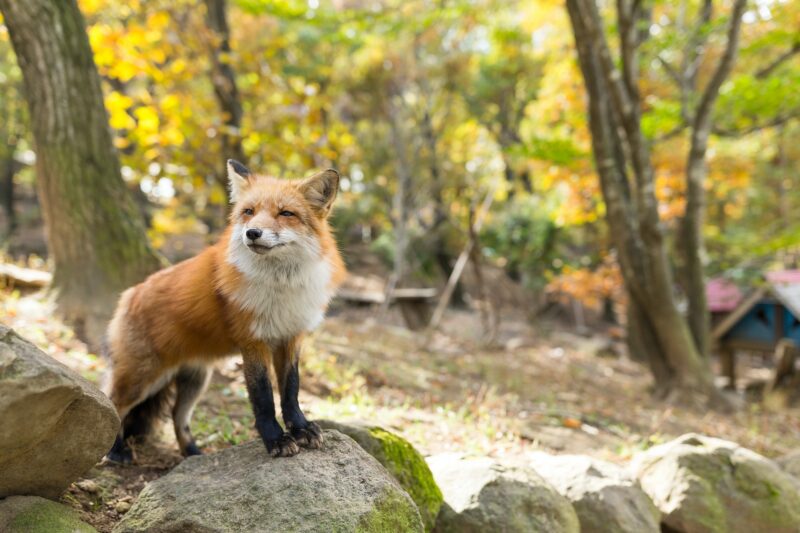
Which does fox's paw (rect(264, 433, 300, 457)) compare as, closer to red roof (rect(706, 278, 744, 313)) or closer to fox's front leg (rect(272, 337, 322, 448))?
fox's front leg (rect(272, 337, 322, 448))

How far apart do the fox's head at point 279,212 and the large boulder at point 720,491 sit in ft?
9.86

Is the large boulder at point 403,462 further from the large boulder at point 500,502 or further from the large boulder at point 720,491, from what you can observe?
the large boulder at point 720,491

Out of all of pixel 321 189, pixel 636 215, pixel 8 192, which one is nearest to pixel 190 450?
pixel 321 189

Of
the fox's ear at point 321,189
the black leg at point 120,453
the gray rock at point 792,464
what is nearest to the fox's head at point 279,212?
the fox's ear at point 321,189

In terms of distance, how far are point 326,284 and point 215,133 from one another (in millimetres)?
5598

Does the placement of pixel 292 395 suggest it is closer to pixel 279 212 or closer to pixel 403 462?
pixel 403 462

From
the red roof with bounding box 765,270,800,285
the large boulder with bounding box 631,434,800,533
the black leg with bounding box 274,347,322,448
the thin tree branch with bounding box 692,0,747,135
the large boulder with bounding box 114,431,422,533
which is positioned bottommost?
the large boulder with bounding box 631,434,800,533

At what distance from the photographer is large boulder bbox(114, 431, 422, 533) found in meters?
2.19

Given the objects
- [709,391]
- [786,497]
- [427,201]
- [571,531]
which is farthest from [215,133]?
[427,201]

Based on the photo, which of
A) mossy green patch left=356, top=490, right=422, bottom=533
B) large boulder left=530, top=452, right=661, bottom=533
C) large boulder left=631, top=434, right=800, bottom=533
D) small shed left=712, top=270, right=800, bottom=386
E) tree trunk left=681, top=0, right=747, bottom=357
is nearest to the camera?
mossy green patch left=356, top=490, right=422, bottom=533

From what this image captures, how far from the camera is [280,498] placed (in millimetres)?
2283

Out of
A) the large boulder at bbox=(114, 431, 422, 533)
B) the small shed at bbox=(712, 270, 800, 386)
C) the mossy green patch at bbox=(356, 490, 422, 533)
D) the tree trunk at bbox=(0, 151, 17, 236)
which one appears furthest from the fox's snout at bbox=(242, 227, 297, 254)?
the tree trunk at bbox=(0, 151, 17, 236)

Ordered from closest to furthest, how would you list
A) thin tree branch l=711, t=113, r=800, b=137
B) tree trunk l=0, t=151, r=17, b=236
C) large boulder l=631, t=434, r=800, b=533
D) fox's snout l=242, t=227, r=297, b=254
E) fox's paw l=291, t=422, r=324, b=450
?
fox's snout l=242, t=227, r=297, b=254
fox's paw l=291, t=422, r=324, b=450
large boulder l=631, t=434, r=800, b=533
thin tree branch l=711, t=113, r=800, b=137
tree trunk l=0, t=151, r=17, b=236

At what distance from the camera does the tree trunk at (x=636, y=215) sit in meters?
8.05
